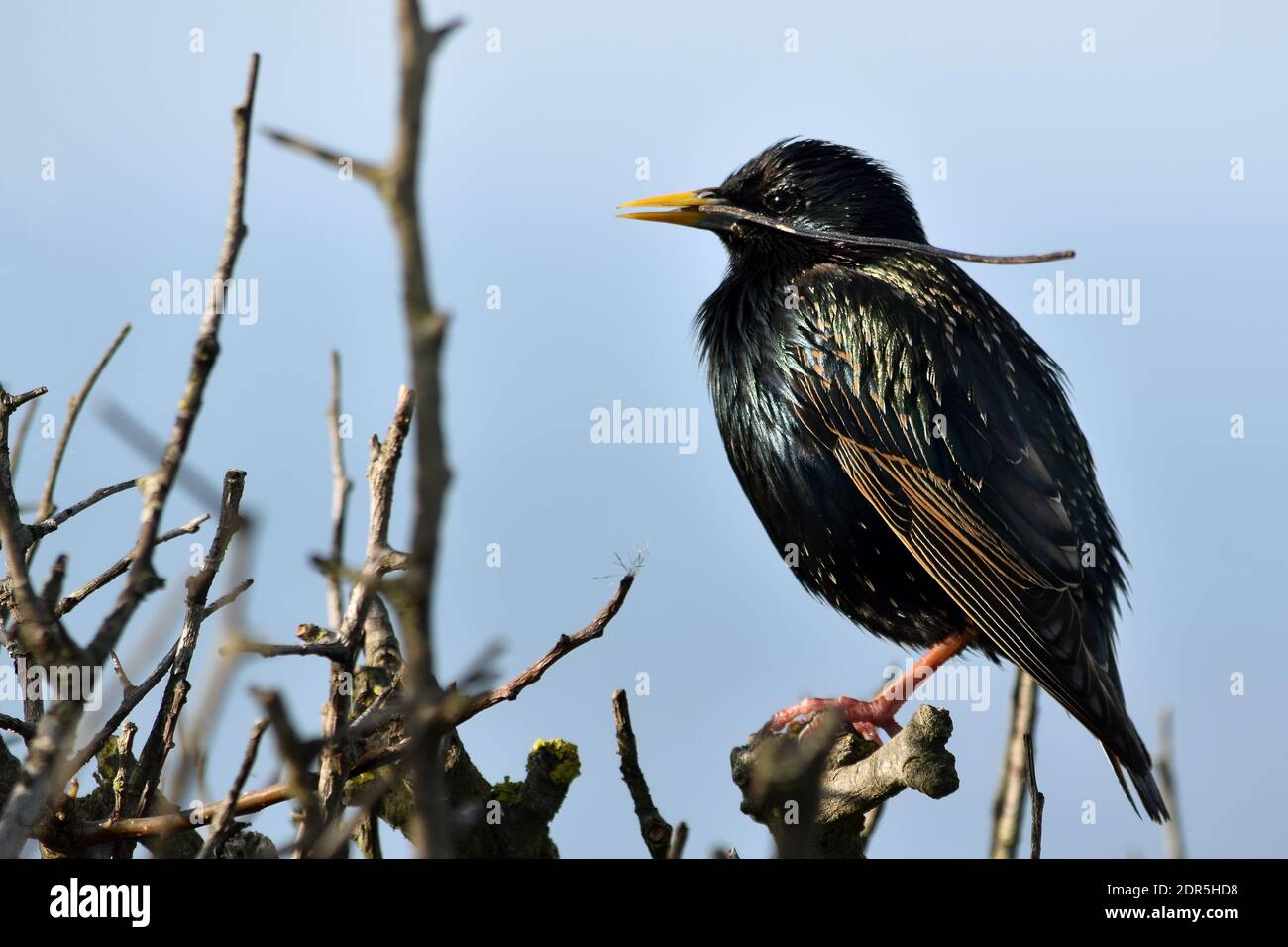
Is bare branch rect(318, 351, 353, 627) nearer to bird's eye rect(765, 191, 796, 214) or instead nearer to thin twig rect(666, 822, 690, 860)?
thin twig rect(666, 822, 690, 860)

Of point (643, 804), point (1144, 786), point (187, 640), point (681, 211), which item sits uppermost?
point (681, 211)

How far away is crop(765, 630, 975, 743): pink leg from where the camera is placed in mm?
5207

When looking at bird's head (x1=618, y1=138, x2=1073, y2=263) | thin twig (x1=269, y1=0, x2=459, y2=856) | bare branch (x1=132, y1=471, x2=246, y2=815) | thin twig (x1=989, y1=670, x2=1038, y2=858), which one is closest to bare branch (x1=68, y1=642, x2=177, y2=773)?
bare branch (x1=132, y1=471, x2=246, y2=815)

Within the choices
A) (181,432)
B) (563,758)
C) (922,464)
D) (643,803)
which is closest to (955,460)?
(922,464)

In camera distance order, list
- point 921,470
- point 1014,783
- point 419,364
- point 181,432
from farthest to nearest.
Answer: point 921,470 → point 1014,783 → point 181,432 → point 419,364

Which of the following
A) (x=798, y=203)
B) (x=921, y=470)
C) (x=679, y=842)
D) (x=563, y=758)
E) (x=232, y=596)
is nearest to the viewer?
(x=679, y=842)

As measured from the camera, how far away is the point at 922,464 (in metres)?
5.31

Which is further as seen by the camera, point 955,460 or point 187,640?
point 955,460

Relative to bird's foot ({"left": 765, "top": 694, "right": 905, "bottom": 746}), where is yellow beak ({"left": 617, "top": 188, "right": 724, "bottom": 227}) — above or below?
above

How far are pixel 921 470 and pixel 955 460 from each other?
0.13 metres

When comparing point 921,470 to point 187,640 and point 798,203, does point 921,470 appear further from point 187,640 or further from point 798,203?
point 187,640

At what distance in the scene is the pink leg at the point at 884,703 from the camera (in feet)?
17.1

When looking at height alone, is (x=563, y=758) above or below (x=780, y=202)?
below
